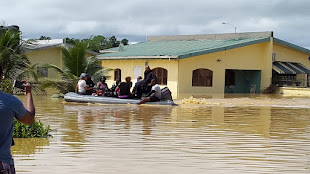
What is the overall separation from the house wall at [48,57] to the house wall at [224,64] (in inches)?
297

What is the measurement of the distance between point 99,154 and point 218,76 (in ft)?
80.5

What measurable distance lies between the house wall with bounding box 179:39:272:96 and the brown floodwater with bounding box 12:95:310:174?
14.4 meters

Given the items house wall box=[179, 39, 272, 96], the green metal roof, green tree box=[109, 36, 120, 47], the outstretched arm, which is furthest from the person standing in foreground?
green tree box=[109, 36, 120, 47]

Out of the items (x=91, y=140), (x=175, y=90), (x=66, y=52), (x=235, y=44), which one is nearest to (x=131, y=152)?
(x=91, y=140)

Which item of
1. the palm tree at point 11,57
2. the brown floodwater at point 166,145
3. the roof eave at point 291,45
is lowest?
the brown floodwater at point 166,145

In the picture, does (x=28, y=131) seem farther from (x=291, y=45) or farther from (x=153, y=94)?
(x=291, y=45)

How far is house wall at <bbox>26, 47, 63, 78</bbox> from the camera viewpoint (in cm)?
3201

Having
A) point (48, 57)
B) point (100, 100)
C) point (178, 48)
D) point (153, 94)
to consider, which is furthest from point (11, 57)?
point (178, 48)

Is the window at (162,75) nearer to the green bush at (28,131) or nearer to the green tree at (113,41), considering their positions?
the green bush at (28,131)

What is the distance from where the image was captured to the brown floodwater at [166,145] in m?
7.81

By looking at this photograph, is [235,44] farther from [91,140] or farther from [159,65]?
[91,140]

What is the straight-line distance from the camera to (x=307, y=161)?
843cm

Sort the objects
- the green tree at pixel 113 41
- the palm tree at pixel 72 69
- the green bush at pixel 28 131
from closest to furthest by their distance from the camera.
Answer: the green bush at pixel 28 131
the palm tree at pixel 72 69
the green tree at pixel 113 41

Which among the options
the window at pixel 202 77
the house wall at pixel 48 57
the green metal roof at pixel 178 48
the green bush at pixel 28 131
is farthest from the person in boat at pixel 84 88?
the window at pixel 202 77
